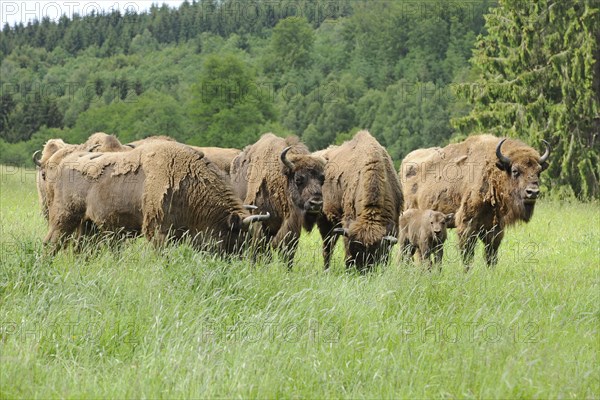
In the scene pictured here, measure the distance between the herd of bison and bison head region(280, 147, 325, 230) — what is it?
0.6 inches

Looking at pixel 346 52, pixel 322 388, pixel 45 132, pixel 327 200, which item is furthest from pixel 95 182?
pixel 346 52

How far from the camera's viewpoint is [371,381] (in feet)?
18.3

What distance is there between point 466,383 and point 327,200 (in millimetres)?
5952

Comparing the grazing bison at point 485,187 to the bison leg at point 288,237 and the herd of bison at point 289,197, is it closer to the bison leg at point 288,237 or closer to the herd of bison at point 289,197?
the herd of bison at point 289,197

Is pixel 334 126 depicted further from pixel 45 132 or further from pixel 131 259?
pixel 131 259

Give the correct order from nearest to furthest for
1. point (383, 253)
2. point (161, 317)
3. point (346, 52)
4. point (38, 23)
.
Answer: point (161, 317), point (383, 253), point (346, 52), point (38, 23)

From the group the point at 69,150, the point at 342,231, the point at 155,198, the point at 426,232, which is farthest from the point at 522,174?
the point at 69,150

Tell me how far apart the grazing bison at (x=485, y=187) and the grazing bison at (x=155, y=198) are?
139 inches

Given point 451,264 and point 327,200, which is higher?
point 327,200

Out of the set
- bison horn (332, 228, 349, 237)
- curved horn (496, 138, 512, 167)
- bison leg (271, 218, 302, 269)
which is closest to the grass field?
bison horn (332, 228, 349, 237)

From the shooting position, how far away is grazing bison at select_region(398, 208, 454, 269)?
11.0m

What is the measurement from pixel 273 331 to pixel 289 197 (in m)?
3.94

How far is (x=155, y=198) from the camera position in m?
9.23

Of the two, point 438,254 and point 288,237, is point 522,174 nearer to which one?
point 438,254
